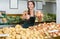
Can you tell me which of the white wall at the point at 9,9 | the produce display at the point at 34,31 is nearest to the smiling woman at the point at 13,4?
the white wall at the point at 9,9

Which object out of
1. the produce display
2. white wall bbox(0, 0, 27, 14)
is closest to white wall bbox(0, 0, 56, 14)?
white wall bbox(0, 0, 27, 14)

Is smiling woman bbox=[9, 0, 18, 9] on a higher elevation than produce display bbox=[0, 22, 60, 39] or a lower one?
higher

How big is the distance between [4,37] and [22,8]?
418 mm

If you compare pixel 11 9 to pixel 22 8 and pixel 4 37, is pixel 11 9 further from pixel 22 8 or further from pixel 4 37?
pixel 4 37

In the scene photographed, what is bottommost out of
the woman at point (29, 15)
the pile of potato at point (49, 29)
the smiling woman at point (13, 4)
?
the pile of potato at point (49, 29)

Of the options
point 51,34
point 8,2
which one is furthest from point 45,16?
point 8,2

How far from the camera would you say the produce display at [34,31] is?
48.3 inches

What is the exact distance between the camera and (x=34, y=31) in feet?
4.51

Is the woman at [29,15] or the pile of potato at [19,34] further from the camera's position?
the woman at [29,15]

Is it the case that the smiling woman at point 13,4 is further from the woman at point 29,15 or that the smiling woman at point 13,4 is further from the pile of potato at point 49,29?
→ the pile of potato at point 49,29

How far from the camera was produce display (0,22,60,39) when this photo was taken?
123 centimetres

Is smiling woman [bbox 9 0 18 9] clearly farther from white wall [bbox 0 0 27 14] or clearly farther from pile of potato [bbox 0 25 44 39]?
pile of potato [bbox 0 25 44 39]

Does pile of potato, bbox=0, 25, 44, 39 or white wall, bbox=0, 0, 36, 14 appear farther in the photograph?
white wall, bbox=0, 0, 36, 14

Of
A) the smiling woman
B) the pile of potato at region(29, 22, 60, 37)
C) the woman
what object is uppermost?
the smiling woman
